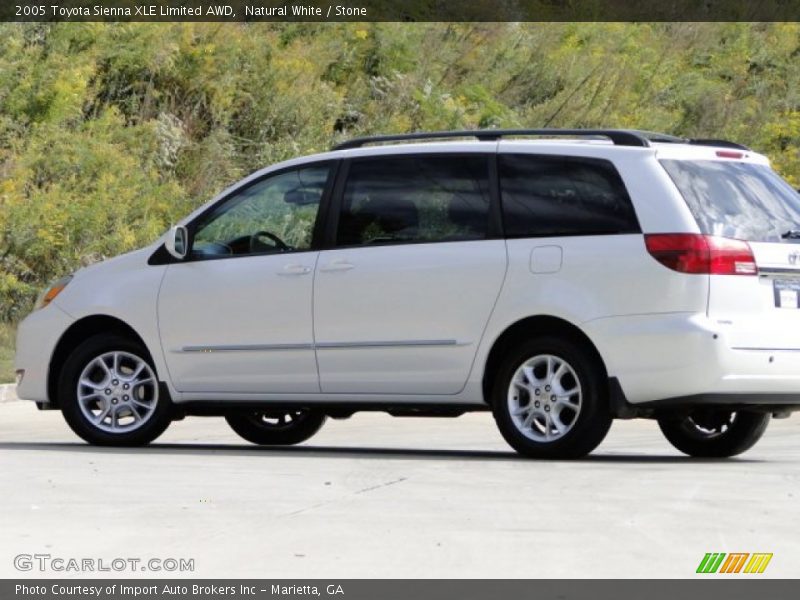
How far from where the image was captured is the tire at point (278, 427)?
14422mm

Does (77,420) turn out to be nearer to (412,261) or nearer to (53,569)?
(412,261)

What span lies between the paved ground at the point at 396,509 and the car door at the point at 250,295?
1.75ft

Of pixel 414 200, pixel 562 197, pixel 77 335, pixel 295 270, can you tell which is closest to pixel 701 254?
pixel 562 197

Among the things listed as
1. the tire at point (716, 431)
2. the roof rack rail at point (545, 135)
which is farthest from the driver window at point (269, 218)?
Result: the tire at point (716, 431)

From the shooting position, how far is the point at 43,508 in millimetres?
9352

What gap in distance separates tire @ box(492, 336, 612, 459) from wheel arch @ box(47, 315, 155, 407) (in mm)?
2724

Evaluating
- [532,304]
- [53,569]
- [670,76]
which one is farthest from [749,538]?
[670,76]

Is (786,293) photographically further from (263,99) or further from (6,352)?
(263,99)

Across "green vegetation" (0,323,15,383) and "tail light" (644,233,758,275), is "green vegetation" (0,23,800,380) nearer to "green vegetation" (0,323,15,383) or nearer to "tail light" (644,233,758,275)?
"green vegetation" (0,323,15,383)

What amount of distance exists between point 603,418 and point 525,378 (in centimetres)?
54

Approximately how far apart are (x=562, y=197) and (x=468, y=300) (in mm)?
836

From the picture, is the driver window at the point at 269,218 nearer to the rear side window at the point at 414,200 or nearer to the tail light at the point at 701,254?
the rear side window at the point at 414,200

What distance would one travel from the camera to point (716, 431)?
43.8 feet

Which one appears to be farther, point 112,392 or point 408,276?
point 112,392
